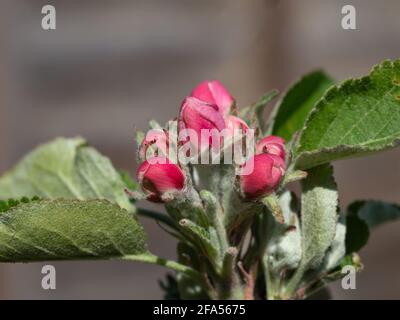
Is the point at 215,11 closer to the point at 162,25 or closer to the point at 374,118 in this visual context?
the point at 162,25

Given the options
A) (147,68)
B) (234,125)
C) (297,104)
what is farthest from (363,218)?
(147,68)

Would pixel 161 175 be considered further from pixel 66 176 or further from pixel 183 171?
pixel 66 176

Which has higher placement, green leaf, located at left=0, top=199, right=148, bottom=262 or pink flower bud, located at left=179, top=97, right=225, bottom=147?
pink flower bud, located at left=179, top=97, right=225, bottom=147

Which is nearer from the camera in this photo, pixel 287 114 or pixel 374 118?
pixel 374 118

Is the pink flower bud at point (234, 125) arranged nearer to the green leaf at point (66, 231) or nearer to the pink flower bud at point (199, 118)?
the pink flower bud at point (199, 118)

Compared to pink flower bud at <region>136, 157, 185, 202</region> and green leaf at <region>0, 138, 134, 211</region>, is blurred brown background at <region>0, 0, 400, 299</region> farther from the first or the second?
pink flower bud at <region>136, 157, 185, 202</region>

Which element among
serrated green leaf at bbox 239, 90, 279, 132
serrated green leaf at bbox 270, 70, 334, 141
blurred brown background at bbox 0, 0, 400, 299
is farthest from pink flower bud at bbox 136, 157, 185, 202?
blurred brown background at bbox 0, 0, 400, 299
